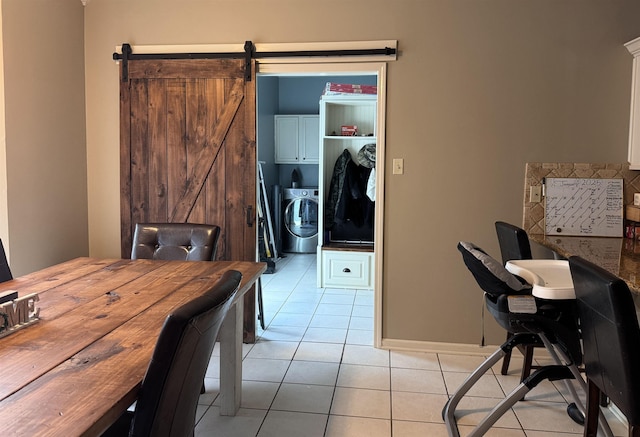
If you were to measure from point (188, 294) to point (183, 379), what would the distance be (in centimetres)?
75

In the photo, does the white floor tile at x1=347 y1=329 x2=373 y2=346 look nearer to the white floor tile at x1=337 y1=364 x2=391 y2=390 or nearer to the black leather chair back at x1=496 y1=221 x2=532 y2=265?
the white floor tile at x1=337 y1=364 x2=391 y2=390

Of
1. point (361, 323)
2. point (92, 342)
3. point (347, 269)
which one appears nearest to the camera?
point (92, 342)

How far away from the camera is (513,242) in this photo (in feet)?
8.14

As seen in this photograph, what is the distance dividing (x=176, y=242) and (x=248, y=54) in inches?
52.9

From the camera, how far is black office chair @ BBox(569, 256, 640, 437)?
1330mm

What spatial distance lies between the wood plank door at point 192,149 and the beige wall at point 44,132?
0.31 meters

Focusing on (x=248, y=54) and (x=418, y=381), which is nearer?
(x=418, y=381)

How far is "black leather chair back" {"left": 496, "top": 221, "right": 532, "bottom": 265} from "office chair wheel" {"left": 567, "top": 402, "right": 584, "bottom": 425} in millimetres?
765

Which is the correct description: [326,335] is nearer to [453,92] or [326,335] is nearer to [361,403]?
[361,403]

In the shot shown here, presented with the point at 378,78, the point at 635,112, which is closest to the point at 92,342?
the point at 378,78

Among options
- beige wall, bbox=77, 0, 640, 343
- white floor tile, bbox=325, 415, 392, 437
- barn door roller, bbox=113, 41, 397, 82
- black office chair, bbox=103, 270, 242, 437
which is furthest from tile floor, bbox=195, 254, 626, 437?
barn door roller, bbox=113, 41, 397, 82

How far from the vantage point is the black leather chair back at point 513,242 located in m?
2.43

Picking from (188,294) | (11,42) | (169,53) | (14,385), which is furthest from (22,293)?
(169,53)

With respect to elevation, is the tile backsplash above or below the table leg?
above
